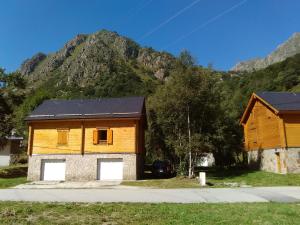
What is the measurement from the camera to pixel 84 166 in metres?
27.2

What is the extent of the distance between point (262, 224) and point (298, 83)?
83336 mm

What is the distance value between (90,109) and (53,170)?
20.4 feet

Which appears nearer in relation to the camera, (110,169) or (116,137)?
(110,169)

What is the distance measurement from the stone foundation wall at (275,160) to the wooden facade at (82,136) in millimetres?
12372

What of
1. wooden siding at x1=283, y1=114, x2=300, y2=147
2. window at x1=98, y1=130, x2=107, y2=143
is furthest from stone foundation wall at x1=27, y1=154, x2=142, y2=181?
wooden siding at x1=283, y1=114, x2=300, y2=147

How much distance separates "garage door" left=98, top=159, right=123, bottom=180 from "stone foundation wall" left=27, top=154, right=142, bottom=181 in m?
0.37

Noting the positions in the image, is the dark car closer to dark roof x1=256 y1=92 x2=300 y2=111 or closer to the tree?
the tree

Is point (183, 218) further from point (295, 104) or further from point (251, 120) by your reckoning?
point (251, 120)

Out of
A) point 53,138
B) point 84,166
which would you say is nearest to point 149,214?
point 84,166

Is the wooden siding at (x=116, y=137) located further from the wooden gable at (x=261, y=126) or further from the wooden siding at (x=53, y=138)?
the wooden gable at (x=261, y=126)

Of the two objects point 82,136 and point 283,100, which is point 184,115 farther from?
point 283,100

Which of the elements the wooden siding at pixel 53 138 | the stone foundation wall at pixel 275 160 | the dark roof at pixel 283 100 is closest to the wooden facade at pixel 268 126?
the dark roof at pixel 283 100

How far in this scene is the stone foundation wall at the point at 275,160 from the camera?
26828 millimetres

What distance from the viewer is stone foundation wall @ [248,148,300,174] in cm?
2683
